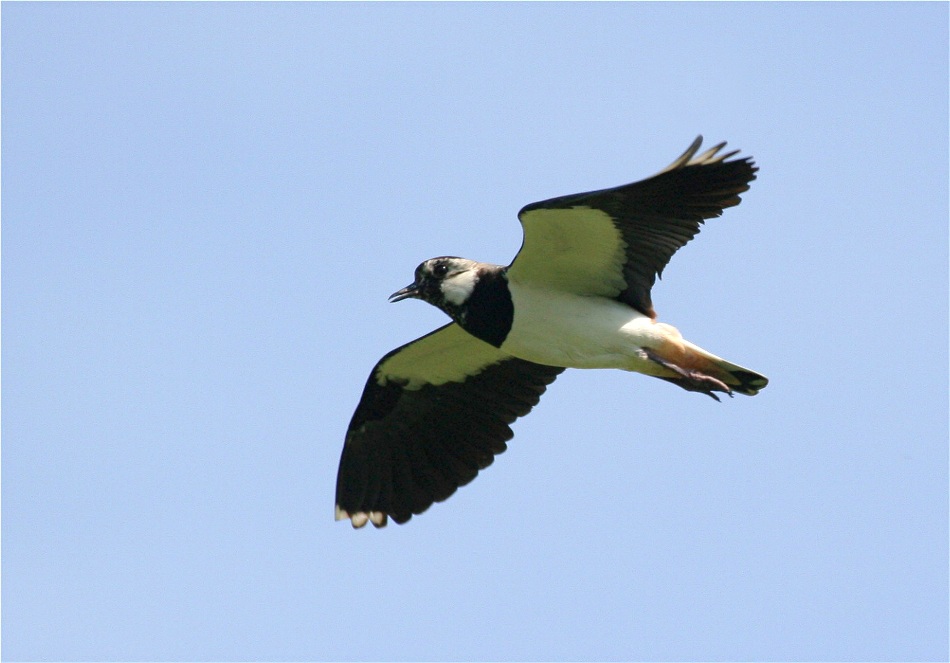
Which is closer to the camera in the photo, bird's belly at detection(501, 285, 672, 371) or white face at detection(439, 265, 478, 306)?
bird's belly at detection(501, 285, 672, 371)

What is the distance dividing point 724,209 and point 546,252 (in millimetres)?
1451

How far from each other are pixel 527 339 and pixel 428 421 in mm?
1847

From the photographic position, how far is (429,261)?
1182 cm

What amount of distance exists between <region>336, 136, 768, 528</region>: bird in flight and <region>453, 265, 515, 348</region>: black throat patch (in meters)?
0.01

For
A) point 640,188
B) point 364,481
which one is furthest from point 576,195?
point 364,481

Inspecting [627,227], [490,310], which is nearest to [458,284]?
[490,310]

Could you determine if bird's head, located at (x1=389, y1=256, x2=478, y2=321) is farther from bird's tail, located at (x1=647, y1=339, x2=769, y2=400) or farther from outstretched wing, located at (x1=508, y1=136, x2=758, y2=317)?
bird's tail, located at (x1=647, y1=339, x2=769, y2=400)

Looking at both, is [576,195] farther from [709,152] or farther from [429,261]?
[429,261]

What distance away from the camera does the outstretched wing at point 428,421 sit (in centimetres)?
1249

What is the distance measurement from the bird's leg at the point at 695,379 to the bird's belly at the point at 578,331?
84mm

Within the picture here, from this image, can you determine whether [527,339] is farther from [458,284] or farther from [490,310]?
[458,284]

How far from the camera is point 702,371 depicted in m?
11.2

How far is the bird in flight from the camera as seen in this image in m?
10.6

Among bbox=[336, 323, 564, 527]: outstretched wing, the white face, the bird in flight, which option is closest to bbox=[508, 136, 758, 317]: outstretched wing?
the bird in flight
